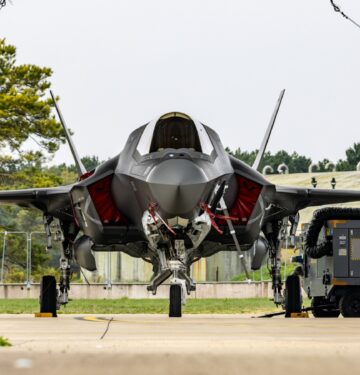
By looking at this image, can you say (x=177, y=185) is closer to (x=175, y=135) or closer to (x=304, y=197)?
(x=175, y=135)

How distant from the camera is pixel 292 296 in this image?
65.7 ft

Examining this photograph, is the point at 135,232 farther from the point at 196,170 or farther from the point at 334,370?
the point at 334,370

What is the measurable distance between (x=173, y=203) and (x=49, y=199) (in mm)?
5452

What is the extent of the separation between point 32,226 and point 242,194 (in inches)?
2539

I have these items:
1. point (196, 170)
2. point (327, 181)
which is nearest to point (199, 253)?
point (196, 170)

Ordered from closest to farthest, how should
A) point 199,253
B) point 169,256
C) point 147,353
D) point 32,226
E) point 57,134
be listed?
point 147,353 → point 169,256 → point 199,253 → point 57,134 → point 32,226

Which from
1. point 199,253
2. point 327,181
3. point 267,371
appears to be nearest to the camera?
point 267,371

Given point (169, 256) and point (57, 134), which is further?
point (57, 134)

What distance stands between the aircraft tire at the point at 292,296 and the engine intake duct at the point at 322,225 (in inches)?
67.6

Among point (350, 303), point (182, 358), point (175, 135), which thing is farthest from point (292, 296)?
point (182, 358)

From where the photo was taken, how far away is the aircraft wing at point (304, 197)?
62.7 feet

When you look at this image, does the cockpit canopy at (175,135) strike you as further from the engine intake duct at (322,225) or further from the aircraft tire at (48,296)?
the engine intake duct at (322,225)

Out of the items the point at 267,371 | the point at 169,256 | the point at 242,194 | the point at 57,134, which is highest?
the point at 57,134

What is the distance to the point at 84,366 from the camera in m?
6.32
